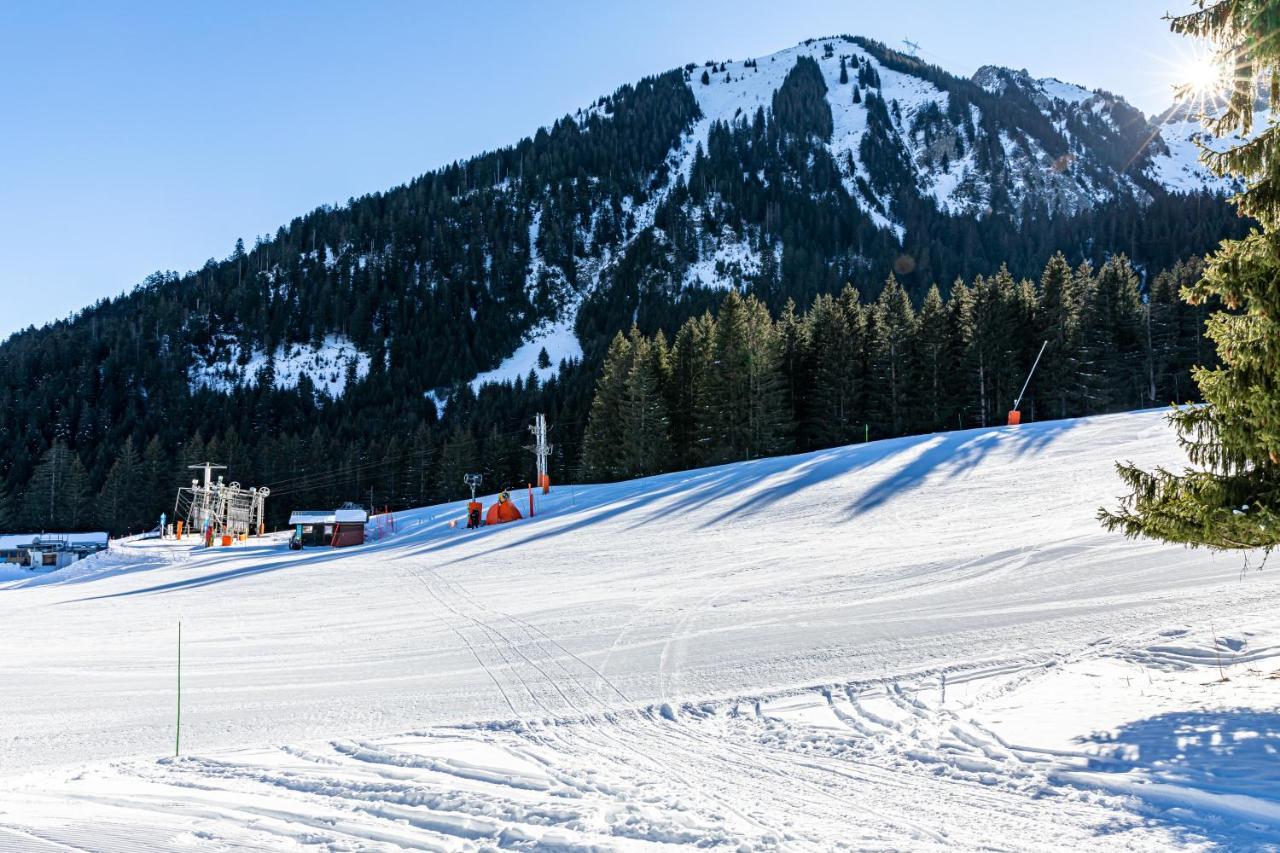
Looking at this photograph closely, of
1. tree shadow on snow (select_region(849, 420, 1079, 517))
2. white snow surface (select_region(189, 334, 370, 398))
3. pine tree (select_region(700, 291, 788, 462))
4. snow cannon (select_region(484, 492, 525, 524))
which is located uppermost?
white snow surface (select_region(189, 334, 370, 398))

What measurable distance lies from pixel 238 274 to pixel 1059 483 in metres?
190

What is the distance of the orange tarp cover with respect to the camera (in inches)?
1212

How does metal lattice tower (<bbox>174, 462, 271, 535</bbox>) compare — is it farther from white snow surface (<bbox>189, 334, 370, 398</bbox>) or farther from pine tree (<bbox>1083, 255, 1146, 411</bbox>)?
white snow surface (<bbox>189, 334, 370, 398</bbox>)

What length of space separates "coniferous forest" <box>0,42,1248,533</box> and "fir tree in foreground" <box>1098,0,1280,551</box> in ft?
8.67

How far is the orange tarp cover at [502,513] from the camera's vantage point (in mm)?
30797

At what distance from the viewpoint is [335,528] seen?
34812 mm

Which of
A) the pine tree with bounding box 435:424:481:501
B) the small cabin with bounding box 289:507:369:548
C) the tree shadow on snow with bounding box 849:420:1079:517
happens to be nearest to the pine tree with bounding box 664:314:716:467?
the tree shadow on snow with bounding box 849:420:1079:517

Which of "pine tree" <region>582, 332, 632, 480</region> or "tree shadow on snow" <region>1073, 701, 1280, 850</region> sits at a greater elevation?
"pine tree" <region>582, 332, 632, 480</region>

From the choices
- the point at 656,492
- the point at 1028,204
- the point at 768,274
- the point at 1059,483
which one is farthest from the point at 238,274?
the point at 1028,204

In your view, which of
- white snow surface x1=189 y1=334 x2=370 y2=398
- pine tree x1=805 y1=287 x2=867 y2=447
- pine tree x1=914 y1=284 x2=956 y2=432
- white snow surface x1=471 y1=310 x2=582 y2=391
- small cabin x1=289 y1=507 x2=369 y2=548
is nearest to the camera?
small cabin x1=289 y1=507 x2=369 y2=548

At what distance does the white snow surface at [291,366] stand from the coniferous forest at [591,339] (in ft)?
5.42

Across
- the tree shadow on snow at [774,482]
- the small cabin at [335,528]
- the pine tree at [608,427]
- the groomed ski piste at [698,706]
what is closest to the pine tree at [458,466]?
the pine tree at [608,427]

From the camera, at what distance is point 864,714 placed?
280 inches

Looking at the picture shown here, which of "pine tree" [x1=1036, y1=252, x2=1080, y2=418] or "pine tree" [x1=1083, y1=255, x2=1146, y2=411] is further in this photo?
"pine tree" [x1=1036, y1=252, x2=1080, y2=418]
